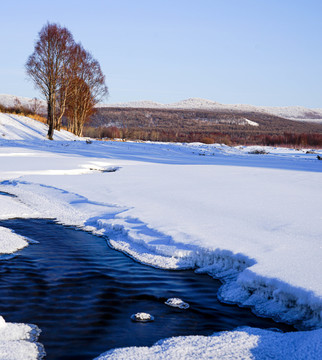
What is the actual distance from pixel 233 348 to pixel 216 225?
3.29 m

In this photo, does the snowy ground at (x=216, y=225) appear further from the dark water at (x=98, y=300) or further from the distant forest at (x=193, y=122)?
the distant forest at (x=193, y=122)

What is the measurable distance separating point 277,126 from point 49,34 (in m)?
108

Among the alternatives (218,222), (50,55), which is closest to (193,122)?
(50,55)

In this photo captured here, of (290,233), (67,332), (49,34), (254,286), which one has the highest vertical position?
(49,34)

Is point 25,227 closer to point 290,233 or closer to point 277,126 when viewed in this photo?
point 290,233

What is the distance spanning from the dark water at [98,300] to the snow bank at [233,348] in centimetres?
20

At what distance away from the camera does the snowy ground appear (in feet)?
12.3

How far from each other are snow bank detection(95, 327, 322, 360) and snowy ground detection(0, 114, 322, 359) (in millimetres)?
13

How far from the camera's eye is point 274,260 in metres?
4.62

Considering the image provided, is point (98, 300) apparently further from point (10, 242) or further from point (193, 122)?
point (193, 122)

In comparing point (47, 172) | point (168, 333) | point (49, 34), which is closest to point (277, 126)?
point (49, 34)

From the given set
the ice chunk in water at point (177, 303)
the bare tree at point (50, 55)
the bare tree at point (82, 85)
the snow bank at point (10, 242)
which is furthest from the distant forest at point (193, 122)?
the ice chunk in water at point (177, 303)

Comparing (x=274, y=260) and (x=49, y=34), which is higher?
(x=49, y=34)

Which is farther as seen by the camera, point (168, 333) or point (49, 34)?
point (49, 34)
